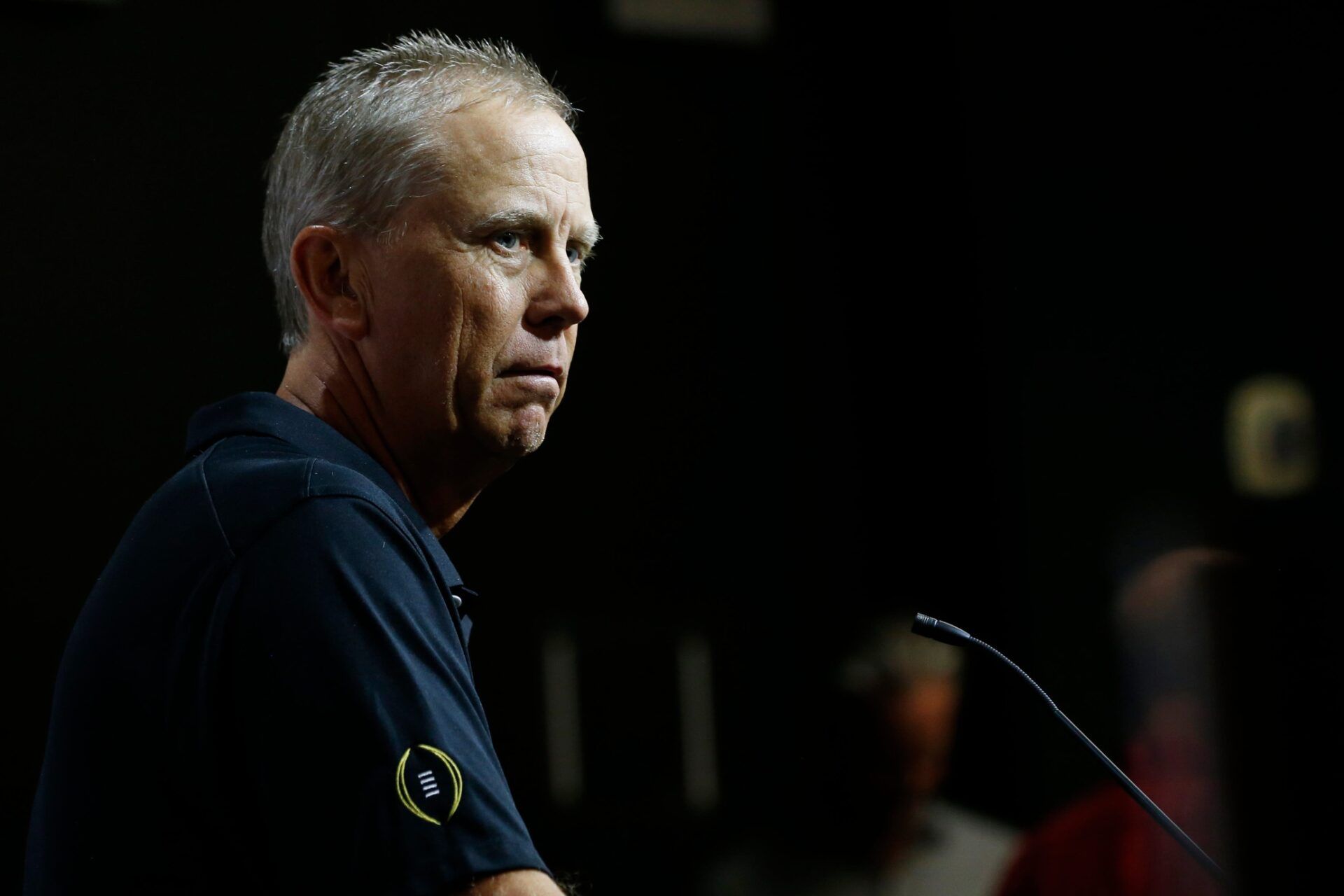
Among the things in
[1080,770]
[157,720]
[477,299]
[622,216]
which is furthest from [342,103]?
[1080,770]

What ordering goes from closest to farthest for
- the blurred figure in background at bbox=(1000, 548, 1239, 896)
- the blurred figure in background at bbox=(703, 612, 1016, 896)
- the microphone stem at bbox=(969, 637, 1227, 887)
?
the microphone stem at bbox=(969, 637, 1227, 887)
the blurred figure in background at bbox=(1000, 548, 1239, 896)
the blurred figure in background at bbox=(703, 612, 1016, 896)

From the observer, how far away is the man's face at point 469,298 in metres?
1.08

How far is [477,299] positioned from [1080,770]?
5.61 ft

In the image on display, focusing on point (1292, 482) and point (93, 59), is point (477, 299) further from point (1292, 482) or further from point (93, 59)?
point (1292, 482)

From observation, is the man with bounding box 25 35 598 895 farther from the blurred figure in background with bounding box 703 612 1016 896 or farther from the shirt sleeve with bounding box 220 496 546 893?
the blurred figure in background with bounding box 703 612 1016 896

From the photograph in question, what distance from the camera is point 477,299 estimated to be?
42.8 inches

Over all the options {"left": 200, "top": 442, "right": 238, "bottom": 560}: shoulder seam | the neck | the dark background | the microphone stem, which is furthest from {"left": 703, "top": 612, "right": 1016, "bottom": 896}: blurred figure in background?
{"left": 200, "top": 442, "right": 238, "bottom": 560}: shoulder seam

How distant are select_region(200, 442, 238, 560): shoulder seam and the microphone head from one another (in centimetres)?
41

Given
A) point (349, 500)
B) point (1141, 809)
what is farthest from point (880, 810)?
point (349, 500)

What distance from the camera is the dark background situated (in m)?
1.62

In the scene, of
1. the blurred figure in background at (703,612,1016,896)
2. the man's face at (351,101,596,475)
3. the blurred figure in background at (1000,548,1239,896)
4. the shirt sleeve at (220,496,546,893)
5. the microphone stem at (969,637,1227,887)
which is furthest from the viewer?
the blurred figure in background at (703,612,1016,896)

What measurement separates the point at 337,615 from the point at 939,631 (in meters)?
0.40

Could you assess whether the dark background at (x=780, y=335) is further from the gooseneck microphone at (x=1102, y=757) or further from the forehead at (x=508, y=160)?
the gooseneck microphone at (x=1102, y=757)

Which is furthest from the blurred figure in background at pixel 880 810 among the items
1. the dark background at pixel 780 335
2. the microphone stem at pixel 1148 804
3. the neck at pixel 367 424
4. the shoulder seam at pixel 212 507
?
the shoulder seam at pixel 212 507
